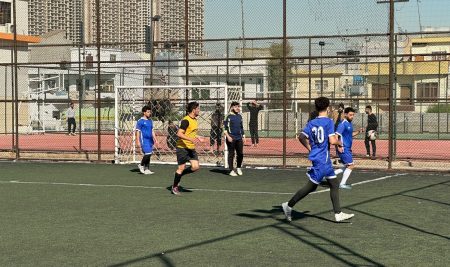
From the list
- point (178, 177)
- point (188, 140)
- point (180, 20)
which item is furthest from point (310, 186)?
point (180, 20)

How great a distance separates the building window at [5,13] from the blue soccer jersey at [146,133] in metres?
34.3

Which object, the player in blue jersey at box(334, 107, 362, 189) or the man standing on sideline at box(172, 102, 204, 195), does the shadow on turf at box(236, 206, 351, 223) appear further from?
the player in blue jersey at box(334, 107, 362, 189)

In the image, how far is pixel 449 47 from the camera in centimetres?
5225

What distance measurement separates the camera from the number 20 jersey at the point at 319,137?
1030 centimetres

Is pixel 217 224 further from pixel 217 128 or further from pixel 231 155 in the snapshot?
pixel 217 128

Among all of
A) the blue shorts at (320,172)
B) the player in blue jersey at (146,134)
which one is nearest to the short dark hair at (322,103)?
the blue shorts at (320,172)

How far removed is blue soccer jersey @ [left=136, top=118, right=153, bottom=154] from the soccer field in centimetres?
128

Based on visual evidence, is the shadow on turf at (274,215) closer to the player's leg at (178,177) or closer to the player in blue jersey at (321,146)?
the player in blue jersey at (321,146)

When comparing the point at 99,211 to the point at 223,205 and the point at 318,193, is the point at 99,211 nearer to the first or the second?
the point at 223,205

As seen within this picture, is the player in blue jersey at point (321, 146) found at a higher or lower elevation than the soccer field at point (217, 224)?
higher

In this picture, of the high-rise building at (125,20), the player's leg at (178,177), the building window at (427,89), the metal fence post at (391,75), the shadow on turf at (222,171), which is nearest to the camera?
the player's leg at (178,177)

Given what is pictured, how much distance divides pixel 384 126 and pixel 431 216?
3269 centimetres

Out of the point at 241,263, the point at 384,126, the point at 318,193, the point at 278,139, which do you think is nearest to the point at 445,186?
the point at 318,193

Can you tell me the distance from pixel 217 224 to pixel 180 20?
19.7 meters
